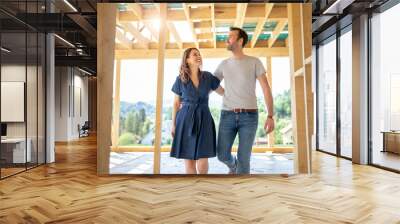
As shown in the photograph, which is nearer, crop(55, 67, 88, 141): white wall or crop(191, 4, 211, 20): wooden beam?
crop(191, 4, 211, 20): wooden beam

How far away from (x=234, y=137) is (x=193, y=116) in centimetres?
59

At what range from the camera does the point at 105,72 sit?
514 cm

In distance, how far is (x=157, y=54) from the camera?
510 cm

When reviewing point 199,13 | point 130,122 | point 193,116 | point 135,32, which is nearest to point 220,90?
point 193,116

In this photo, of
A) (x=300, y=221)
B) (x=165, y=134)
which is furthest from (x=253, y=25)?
(x=300, y=221)

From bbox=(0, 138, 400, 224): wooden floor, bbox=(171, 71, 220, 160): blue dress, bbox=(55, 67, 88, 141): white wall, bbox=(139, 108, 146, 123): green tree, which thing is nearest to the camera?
bbox=(0, 138, 400, 224): wooden floor

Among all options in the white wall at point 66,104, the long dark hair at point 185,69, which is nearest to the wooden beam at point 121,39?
the long dark hair at point 185,69

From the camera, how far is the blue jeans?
5000 mm

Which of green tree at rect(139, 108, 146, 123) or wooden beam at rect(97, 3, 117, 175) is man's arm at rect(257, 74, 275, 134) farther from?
wooden beam at rect(97, 3, 117, 175)

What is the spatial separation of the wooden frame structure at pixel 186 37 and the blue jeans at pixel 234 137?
23cm

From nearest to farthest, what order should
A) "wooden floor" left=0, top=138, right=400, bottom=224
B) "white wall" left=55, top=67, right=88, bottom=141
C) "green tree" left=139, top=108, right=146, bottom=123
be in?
"wooden floor" left=0, top=138, right=400, bottom=224 < "green tree" left=139, top=108, right=146, bottom=123 < "white wall" left=55, top=67, right=88, bottom=141

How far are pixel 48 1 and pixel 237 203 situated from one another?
4.89 m

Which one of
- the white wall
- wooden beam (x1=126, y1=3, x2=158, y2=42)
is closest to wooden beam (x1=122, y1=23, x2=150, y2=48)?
wooden beam (x1=126, y1=3, x2=158, y2=42)

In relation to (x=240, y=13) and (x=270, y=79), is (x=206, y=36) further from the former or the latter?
Result: (x=270, y=79)
